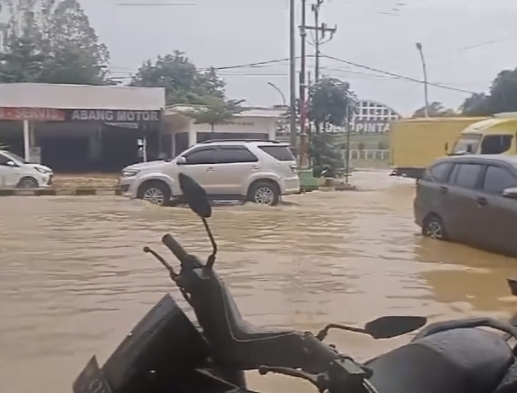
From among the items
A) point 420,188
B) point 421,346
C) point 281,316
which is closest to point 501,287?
point 281,316

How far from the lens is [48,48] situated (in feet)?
141

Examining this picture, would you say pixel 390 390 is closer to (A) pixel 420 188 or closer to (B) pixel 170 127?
(A) pixel 420 188

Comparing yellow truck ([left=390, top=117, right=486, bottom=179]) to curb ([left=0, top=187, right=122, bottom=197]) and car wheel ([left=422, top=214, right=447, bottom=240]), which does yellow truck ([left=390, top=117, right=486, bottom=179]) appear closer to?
curb ([left=0, top=187, right=122, bottom=197])

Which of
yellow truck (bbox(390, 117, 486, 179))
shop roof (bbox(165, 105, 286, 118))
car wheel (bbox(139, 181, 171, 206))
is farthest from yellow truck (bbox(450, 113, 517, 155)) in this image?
shop roof (bbox(165, 105, 286, 118))

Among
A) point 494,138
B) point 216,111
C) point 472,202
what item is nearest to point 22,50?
point 216,111

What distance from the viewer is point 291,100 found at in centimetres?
3069

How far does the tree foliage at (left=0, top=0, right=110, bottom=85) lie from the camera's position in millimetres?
41688

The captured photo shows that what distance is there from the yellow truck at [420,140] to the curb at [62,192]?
9679 millimetres

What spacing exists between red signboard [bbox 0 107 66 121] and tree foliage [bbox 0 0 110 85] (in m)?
8.91

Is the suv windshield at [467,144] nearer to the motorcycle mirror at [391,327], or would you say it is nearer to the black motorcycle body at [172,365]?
the motorcycle mirror at [391,327]

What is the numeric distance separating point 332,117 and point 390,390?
30743 millimetres

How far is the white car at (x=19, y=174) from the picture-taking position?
22078 millimetres

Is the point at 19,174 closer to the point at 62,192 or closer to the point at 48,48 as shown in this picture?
the point at 62,192

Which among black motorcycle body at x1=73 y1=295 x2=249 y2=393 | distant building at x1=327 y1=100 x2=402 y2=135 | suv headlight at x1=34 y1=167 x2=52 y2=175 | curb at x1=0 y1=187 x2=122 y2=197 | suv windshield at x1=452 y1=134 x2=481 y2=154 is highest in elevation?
distant building at x1=327 y1=100 x2=402 y2=135
